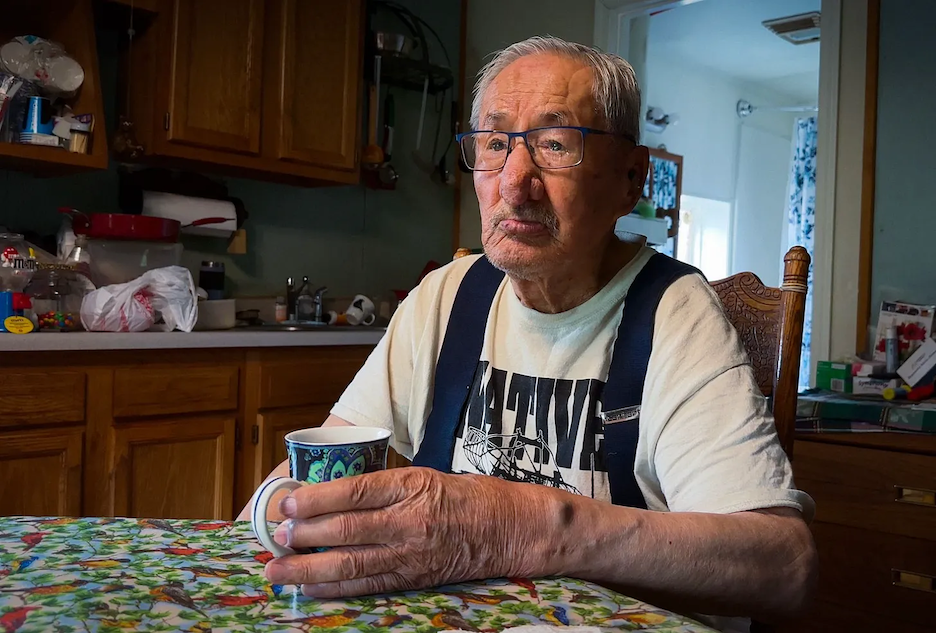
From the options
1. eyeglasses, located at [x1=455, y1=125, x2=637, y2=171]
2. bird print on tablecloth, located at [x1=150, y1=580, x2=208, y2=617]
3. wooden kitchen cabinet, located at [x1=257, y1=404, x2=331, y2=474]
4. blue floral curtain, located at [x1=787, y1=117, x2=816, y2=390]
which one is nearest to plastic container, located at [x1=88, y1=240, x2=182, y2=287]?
wooden kitchen cabinet, located at [x1=257, y1=404, x2=331, y2=474]

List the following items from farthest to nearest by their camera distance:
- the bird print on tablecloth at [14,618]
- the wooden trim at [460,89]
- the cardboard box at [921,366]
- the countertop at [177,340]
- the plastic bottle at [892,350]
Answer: the wooden trim at [460,89] → the plastic bottle at [892,350] → the cardboard box at [921,366] → the countertop at [177,340] → the bird print on tablecloth at [14,618]

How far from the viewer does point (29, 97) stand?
2.21m

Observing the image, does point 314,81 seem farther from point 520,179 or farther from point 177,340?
point 520,179

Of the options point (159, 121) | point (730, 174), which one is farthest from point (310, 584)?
point (730, 174)

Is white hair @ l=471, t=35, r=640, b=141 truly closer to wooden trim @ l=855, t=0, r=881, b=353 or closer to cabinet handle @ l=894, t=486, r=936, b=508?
cabinet handle @ l=894, t=486, r=936, b=508

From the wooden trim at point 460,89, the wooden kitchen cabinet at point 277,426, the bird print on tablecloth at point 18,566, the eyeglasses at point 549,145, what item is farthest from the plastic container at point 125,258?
the bird print on tablecloth at point 18,566

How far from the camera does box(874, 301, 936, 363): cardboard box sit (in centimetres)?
231

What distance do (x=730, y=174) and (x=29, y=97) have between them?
16.0 feet

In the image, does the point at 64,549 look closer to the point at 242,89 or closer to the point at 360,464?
the point at 360,464

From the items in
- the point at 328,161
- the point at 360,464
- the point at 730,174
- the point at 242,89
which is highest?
the point at 730,174

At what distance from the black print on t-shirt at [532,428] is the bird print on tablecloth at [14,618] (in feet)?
1.95

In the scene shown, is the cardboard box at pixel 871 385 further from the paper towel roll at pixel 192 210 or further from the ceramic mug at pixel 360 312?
the paper towel roll at pixel 192 210

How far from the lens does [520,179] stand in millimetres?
965

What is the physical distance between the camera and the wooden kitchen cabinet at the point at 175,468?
2121 mm
